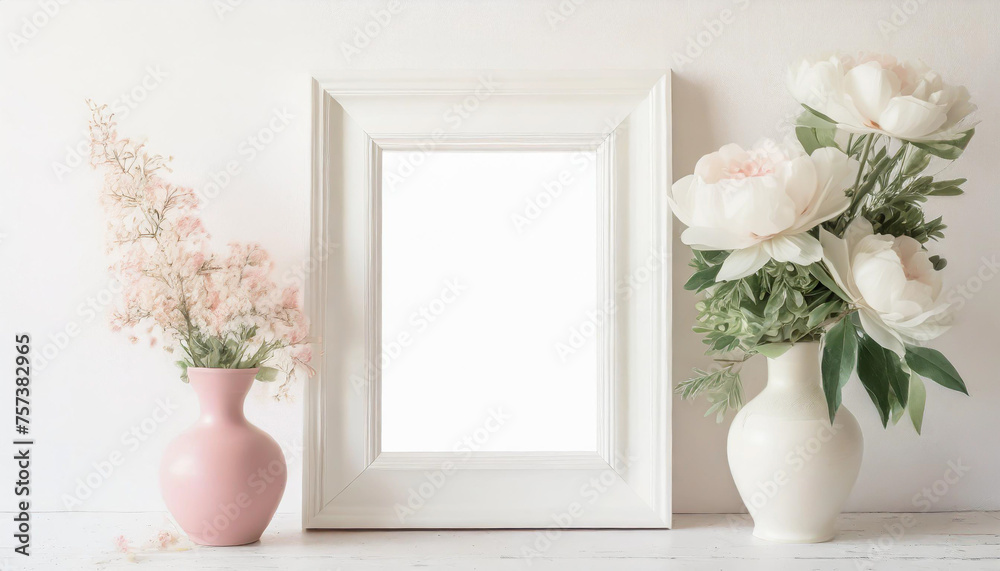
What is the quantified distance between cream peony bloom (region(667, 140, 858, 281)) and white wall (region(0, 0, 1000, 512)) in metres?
0.19

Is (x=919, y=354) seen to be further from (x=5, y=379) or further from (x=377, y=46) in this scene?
(x=5, y=379)

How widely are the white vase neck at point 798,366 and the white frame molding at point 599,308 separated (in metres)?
0.14

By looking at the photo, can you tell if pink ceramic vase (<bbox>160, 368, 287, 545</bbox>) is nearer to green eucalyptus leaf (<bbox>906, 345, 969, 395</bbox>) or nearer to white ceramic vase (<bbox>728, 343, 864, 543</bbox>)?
white ceramic vase (<bbox>728, 343, 864, 543</bbox>)

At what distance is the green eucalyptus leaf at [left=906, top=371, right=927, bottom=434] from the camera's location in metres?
0.82

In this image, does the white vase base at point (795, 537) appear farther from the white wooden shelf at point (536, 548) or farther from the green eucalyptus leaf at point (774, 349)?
the green eucalyptus leaf at point (774, 349)

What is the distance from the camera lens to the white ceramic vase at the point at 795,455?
79 centimetres

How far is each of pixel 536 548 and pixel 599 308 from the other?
0.31 m

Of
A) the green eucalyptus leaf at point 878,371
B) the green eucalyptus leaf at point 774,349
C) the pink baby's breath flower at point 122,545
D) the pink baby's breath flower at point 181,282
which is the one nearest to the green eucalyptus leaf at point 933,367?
the green eucalyptus leaf at point 878,371

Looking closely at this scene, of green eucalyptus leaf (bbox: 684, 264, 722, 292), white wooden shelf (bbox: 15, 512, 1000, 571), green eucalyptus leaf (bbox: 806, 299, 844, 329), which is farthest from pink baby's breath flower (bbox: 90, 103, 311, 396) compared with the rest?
green eucalyptus leaf (bbox: 806, 299, 844, 329)

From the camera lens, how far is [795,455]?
2.60 ft

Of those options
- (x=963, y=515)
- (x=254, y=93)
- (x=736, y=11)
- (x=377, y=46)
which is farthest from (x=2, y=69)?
(x=963, y=515)

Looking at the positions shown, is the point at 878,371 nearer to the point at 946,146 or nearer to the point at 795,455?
the point at 795,455

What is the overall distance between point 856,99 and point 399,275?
584 mm

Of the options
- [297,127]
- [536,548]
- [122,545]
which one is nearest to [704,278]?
[536,548]
